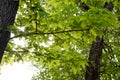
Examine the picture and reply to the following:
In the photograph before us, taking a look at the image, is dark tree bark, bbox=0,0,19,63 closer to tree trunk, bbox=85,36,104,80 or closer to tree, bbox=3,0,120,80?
tree, bbox=3,0,120,80

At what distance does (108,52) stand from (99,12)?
9.05 meters

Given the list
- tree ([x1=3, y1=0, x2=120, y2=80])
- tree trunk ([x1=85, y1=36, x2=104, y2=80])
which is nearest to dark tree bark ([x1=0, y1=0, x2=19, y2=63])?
tree ([x1=3, y1=0, x2=120, y2=80])

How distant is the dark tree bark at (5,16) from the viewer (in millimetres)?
5230

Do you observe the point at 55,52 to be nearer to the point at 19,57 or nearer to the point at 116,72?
the point at 19,57

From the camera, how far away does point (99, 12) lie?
545cm

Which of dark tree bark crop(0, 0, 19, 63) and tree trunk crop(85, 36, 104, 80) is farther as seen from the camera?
tree trunk crop(85, 36, 104, 80)

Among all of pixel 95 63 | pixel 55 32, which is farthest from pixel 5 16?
pixel 95 63

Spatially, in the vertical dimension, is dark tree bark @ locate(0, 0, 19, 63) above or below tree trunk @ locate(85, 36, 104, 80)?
above

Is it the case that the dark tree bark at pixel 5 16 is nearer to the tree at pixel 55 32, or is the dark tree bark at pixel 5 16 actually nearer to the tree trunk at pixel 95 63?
the tree at pixel 55 32

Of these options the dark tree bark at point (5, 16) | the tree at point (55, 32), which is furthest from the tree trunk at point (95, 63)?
the dark tree bark at point (5, 16)

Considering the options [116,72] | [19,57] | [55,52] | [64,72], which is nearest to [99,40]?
[116,72]

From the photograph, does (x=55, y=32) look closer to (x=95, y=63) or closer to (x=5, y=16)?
(x=5, y=16)

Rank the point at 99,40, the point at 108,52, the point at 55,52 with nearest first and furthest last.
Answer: the point at 55,52 → the point at 99,40 → the point at 108,52

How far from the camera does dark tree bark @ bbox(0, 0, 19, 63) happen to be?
523 centimetres
